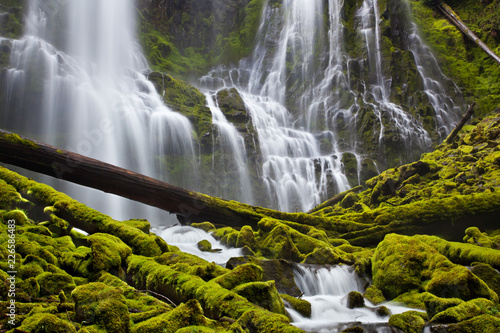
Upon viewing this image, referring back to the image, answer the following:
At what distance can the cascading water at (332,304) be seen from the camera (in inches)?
194

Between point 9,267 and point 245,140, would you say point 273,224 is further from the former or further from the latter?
point 245,140

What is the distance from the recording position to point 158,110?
23.5m

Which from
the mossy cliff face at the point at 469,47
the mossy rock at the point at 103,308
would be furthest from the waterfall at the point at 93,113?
the mossy cliff face at the point at 469,47

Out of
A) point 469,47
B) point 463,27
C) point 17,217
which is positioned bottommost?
point 17,217

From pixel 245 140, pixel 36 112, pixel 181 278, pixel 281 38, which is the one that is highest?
pixel 281 38

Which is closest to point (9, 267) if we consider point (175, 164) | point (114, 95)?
point (175, 164)

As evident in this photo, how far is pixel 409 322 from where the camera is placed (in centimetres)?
441

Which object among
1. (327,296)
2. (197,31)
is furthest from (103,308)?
(197,31)

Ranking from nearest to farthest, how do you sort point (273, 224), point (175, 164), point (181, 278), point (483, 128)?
point (181, 278) < point (273, 224) < point (483, 128) < point (175, 164)

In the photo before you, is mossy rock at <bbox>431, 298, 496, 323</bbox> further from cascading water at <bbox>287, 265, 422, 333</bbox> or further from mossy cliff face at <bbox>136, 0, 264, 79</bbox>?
mossy cliff face at <bbox>136, 0, 264, 79</bbox>

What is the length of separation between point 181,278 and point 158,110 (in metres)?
21.1

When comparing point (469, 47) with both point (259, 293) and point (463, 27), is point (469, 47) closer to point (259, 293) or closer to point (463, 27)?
point (463, 27)

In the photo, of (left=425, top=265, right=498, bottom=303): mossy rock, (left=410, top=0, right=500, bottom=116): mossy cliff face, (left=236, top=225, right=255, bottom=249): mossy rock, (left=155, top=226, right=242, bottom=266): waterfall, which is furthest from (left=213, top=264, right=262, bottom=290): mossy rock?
(left=410, top=0, right=500, bottom=116): mossy cliff face

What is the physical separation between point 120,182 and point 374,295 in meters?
6.78
